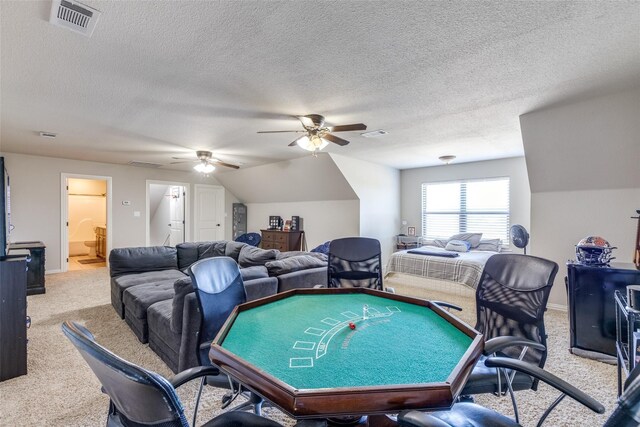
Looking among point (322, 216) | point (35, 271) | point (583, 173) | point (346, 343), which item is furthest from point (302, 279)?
point (35, 271)

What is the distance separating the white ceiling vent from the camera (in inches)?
65.9

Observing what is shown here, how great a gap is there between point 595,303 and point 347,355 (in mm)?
2940

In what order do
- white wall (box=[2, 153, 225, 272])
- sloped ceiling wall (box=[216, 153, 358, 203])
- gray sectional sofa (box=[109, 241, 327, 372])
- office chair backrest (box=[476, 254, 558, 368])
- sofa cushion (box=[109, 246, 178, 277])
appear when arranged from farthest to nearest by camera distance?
sloped ceiling wall (box=[216, 153, 358, 203]), white wall (box=[2, 153, 225, 272]), sofa cushion (box=[109, 246, 178, 277]), gray sectional sofa (box=[109, 241, 327, 372]), office chair backrest (box=[476, 254, 558, 368])

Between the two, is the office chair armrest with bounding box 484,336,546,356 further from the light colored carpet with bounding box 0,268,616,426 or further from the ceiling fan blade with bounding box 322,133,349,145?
the ceiling fan blade with bounding box 322,133,349,145

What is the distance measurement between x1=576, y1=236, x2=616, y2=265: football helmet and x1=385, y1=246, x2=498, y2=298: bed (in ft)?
4.75

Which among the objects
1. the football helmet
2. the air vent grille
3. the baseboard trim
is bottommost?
the baseboard trim

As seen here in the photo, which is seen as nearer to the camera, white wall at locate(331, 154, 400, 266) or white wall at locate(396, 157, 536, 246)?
white wall at locate(396, 157, 536, 246)

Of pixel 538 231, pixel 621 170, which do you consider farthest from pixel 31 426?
pixel 621 170

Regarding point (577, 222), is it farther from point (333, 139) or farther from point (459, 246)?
point (333, 139)

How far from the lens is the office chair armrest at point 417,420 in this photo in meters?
0.86

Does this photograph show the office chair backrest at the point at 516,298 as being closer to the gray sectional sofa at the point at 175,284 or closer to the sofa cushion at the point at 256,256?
the gray sectional sofa at the point at 175,284

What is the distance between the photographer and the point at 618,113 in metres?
2.99

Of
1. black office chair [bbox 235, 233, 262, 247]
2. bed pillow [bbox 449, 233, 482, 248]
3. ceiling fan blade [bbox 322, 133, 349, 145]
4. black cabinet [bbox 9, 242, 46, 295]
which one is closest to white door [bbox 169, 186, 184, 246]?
black office chair [bbox 235, 233, 262, 247]

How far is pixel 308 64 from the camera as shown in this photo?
2.35 meters
